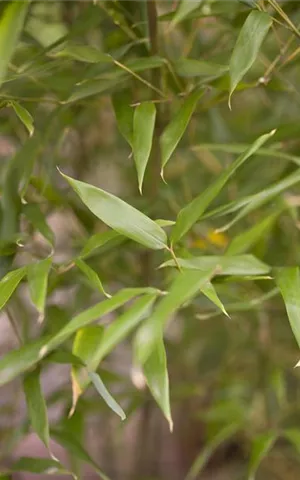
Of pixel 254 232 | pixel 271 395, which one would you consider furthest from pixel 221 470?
pixel 254 232

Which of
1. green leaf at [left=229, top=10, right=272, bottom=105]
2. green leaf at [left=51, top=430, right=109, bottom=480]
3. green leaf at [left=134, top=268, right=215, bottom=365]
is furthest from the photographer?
green leaf at [left=51, top=430, right=109, bottom=480]

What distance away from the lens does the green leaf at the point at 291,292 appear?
0.44 m

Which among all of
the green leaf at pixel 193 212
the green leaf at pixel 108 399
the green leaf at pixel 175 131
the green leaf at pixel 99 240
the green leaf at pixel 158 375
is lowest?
the green leaf at pixel 108 399

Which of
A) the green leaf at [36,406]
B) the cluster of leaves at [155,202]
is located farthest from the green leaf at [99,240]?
the green leaf at [36,406]

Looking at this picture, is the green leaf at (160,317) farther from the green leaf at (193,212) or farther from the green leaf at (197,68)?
the green leaf at (197,68)

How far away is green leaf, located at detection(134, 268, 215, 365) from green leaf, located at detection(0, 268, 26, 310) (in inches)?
4.7

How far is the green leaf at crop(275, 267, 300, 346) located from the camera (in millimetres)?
443

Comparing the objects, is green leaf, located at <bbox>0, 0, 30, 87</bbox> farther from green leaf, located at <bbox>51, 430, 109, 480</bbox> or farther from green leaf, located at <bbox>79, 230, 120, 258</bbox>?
green leaf, located at <bbox>51, 430, 109, 480</bbox>

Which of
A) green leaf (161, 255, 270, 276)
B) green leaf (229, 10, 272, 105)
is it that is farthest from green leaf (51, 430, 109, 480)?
green leaf (229, 10, 272, 105)

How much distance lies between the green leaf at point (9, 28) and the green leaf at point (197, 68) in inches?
5.6

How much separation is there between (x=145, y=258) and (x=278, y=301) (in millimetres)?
180

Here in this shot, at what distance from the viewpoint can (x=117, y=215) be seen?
1.42ft

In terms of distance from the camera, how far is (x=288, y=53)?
0.64 metres

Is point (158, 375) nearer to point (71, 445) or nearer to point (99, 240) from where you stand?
point (99, 240)
